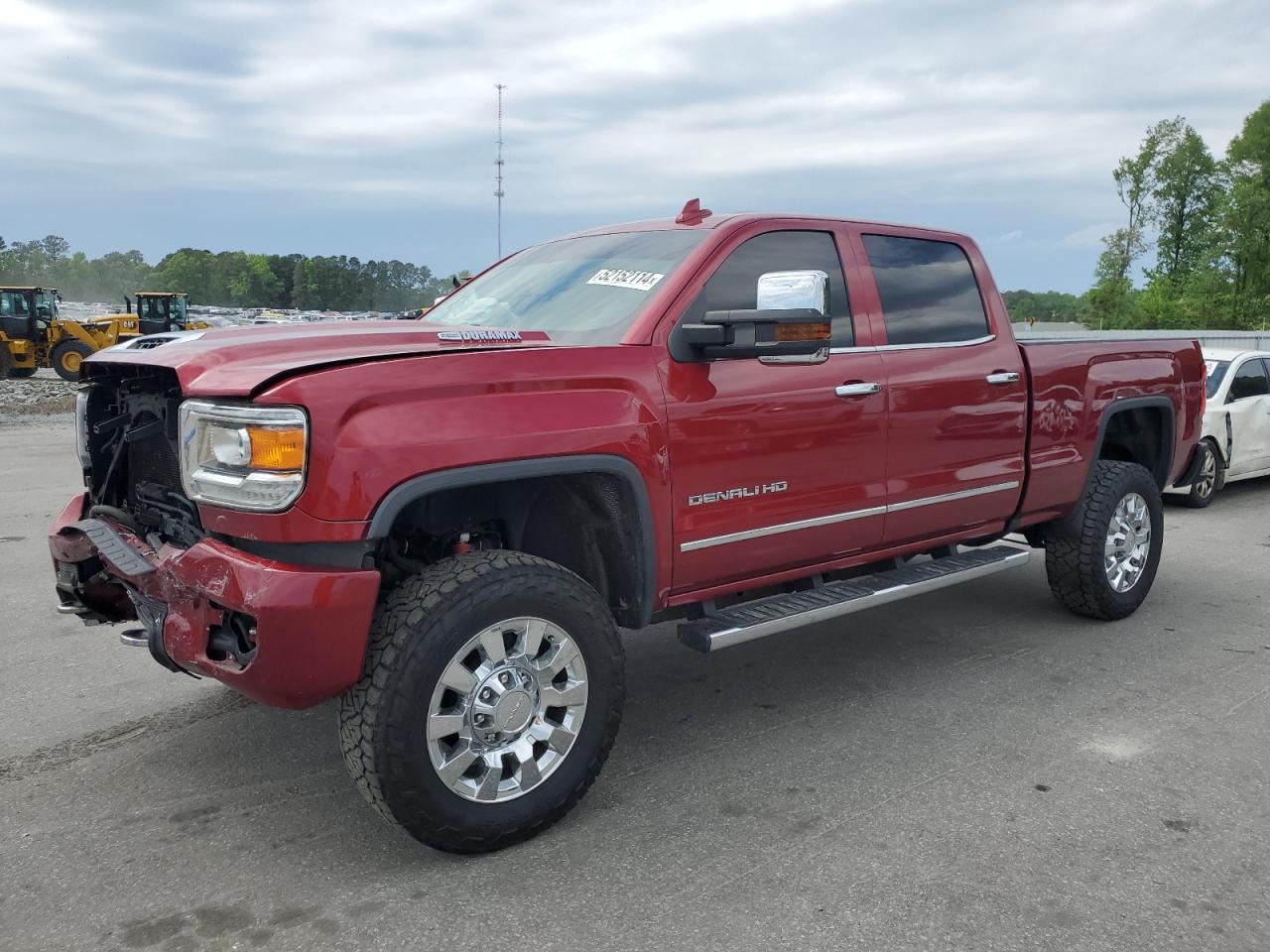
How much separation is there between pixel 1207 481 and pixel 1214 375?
1141mm

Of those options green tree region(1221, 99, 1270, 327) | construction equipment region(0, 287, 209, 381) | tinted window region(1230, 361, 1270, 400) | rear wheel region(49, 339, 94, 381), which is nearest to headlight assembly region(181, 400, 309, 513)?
tinted window region(1230, 361, 1270, 400)

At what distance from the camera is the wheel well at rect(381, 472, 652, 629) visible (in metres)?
3.44

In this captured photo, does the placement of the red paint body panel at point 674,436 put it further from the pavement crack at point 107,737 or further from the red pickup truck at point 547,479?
the pavement crack at point 107,737

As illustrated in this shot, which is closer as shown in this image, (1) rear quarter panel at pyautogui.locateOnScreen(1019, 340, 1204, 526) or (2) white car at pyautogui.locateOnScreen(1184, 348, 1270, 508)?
(1) rear quarter panel at pyautogui.locateOnScreen(1019, 340, 1204, 526)

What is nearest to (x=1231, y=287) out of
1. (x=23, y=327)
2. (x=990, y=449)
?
(x=23, y=327)

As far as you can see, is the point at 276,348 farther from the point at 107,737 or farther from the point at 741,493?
the point at 107,737

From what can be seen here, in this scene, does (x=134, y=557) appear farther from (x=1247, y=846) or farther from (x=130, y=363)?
(x=1247, y=846)

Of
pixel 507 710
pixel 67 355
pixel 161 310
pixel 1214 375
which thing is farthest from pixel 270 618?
pixel 161 310

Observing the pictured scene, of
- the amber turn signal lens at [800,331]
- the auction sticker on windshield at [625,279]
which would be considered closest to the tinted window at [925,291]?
the amber turn signal lens at [800,331]

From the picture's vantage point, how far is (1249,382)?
10336mm

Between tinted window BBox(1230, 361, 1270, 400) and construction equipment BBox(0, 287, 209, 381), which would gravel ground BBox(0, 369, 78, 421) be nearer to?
construction equipment BBox(0, 287, 209, 381)

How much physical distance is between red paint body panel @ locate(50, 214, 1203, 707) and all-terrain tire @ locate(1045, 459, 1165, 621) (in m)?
Answer: 0.16

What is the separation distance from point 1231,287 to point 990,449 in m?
58.1

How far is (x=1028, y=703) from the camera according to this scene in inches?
177
